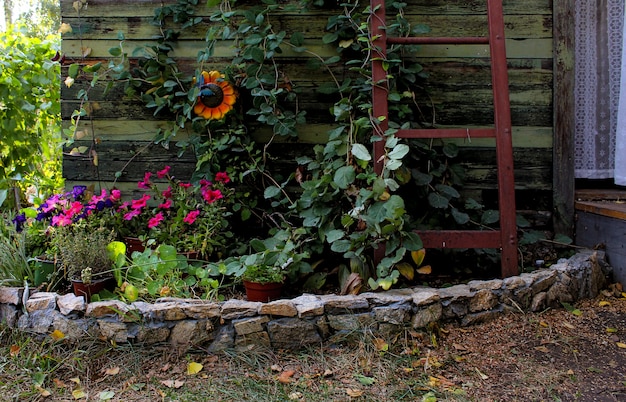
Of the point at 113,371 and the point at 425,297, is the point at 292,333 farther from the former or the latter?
the point at 113,371

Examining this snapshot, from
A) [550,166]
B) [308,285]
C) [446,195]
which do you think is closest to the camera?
[308,285]

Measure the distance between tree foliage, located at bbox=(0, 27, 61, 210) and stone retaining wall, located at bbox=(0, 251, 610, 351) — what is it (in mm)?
1201

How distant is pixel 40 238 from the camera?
9.30 ft

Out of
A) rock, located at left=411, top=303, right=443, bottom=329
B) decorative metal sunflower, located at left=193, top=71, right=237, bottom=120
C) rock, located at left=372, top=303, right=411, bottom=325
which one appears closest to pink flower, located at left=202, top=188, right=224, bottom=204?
decorative metal sunflower, located at left=193, top=71, right=237, bottom=120

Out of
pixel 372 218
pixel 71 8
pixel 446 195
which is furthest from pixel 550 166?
pixel 71 8

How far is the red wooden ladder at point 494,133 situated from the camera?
102 inches

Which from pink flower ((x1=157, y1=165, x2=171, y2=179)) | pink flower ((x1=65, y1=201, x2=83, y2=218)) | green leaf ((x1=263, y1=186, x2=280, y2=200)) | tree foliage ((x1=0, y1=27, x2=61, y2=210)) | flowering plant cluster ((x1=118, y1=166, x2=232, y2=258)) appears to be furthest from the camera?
tree foliage ((x1=0, y1=27, x2=61, y2=210))

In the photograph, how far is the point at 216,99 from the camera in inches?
122

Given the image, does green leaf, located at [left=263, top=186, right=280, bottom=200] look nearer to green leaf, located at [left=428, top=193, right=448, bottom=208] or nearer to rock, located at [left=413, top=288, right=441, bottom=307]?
green leaf, located at [left=428, top=193, right=448, bottom=208]

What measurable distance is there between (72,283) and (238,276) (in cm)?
78

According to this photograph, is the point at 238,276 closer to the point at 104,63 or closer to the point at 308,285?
the point at 308,285

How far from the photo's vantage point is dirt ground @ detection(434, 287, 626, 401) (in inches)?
78.5

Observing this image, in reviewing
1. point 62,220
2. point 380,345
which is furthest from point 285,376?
point 62,220

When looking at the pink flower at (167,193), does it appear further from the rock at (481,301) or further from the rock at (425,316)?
the rock at (481,301)
